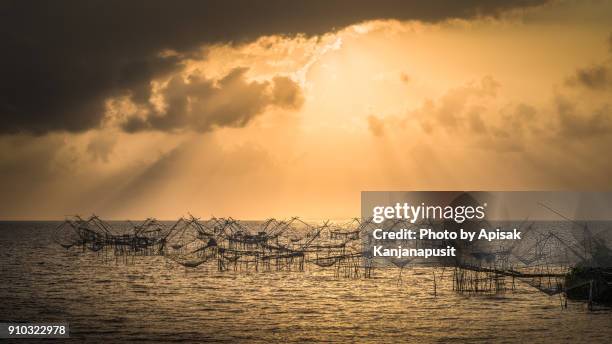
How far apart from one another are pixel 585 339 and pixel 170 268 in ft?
175

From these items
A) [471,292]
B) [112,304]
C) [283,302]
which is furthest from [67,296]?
[471,292]

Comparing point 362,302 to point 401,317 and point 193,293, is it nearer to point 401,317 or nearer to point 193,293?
point 401,317

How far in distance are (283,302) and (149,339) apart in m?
16.2

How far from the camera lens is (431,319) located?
4172 cm

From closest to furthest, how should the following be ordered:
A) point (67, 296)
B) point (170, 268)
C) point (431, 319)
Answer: point (431, 319) < point (67, 296) < point (170, 268)

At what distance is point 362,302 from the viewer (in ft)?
163

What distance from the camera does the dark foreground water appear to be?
3641 centimetres

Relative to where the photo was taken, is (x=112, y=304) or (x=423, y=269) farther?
(x=423, y=269)

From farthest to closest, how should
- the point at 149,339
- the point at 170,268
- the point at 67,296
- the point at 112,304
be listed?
the point at 170,268 < the point at 67,296 < the point at 112,304 < the point at 149,339

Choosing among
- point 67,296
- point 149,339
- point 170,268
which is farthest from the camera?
point 170,268

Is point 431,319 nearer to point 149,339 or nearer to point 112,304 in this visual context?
point 149,339

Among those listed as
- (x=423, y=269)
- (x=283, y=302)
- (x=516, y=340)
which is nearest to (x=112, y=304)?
(x=283, y=302)

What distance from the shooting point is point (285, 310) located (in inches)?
1795

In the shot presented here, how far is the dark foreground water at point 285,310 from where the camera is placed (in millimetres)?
36406
